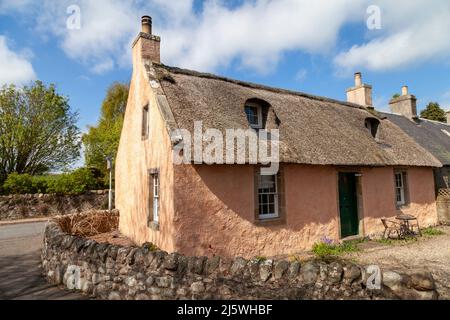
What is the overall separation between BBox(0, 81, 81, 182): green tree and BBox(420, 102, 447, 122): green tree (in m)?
40.3

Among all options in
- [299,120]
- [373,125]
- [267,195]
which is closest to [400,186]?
[373,125]

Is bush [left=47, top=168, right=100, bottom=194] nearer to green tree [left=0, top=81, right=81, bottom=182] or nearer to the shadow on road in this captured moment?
green tree [left=0, top=81, right=81, bottom=182]

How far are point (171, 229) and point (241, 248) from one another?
2.04 m

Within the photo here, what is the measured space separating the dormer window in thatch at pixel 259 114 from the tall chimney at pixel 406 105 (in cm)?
1398

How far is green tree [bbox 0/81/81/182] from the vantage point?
73.3ft

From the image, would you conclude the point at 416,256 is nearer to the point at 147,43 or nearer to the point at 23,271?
the point at 147,43

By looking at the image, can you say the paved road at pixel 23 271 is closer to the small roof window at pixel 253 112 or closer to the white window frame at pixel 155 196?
the white window frame at pixel 155 196

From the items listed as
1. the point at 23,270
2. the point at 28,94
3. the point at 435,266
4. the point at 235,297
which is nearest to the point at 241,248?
the point at 235,297

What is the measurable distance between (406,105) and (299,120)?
1294 cm

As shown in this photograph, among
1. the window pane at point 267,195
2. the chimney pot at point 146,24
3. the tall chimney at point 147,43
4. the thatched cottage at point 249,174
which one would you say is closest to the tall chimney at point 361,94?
the thatched cottage at point 249,174

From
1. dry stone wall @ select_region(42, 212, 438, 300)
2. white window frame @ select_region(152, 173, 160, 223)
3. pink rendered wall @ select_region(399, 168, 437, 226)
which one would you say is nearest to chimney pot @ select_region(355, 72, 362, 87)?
pink rendered wall @ select_region(399, 168, 437, 226)

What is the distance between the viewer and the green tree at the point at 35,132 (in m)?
22.3

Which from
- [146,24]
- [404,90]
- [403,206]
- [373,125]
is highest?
[404,90]

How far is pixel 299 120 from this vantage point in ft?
35.4
